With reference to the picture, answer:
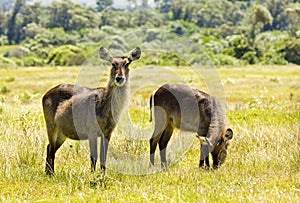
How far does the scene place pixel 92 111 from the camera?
7.08 m

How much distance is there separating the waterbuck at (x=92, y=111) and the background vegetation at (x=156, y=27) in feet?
30.1

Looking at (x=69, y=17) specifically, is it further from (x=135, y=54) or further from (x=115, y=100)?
(x=115, y=100)

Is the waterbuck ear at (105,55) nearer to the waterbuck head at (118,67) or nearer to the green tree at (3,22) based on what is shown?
the waterbuck head at (118,67)

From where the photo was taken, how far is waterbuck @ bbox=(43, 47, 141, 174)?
6.96 metres

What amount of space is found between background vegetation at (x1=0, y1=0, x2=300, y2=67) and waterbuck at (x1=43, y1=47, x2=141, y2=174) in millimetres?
9179

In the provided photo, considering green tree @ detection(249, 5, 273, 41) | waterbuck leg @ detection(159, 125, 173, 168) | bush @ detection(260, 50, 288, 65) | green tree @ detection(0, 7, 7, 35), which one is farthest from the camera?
green tree @ detection(0, 7, 7, 35)

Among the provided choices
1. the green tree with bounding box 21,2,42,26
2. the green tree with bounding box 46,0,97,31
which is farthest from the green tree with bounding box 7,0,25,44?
the green tree with bounding box 46,0,97,31

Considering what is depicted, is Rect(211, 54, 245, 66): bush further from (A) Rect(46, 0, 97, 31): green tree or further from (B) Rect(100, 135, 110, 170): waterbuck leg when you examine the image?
(A) Rect(46, 0, 97, 31): green tree

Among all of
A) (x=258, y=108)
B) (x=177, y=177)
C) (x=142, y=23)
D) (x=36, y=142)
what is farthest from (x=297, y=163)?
(x=142, y=23)

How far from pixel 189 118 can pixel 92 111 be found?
1857 millimetres

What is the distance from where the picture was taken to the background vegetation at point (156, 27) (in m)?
59.9

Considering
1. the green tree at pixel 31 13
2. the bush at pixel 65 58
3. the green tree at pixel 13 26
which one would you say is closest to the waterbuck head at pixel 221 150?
the bush at pixel 65 58

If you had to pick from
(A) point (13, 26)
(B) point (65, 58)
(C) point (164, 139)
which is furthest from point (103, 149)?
(A) point (13, 26)

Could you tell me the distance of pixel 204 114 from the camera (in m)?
7.89
